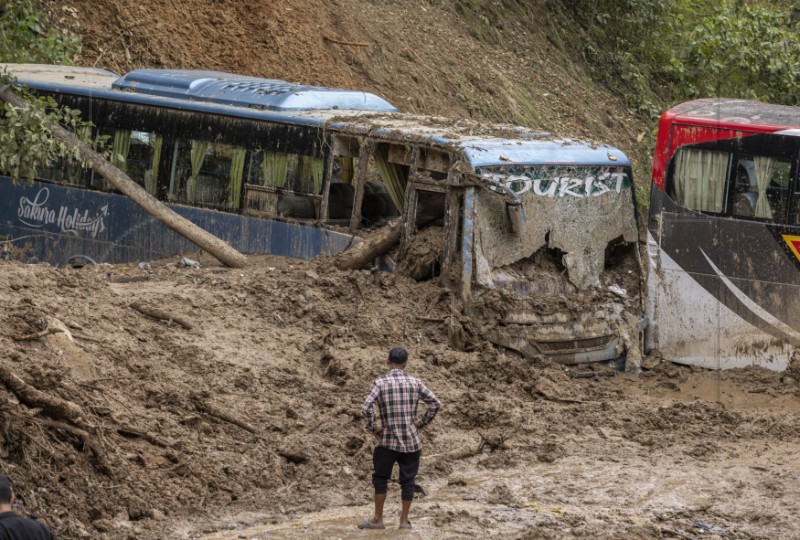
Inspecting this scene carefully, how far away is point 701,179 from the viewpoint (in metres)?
13.0

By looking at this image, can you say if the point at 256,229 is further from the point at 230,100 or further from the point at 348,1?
the point at 348,1

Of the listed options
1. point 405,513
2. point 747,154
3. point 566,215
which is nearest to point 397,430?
point 405,513

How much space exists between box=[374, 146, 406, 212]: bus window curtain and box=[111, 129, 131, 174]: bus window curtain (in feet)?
12.0

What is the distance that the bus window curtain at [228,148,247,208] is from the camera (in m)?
14.2

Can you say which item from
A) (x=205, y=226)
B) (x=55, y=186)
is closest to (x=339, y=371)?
(x=205, y=226)

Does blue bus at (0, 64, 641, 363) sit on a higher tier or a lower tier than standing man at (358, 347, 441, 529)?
higher

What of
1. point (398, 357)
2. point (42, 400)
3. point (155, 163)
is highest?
point (155, 163)

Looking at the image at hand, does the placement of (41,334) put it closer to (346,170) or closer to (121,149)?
(346,170)

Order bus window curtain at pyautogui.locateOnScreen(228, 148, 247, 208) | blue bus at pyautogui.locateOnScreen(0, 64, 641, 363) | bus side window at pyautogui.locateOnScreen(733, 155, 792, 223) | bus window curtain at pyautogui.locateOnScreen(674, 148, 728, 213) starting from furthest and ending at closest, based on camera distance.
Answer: bus window curtain at pyautogui.locateOnScreen(228, 148, 247, 208)
bus window curtain at pyautogui.locateOnScreen(674, 148, 728, 213)
bus side window at pyautogui.locateOnScreen(733, 155, 792, 223)
blue bus at pyautogui.locateOnScreen(0, 64, 641, 363)

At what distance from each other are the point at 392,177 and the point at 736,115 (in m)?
3.75

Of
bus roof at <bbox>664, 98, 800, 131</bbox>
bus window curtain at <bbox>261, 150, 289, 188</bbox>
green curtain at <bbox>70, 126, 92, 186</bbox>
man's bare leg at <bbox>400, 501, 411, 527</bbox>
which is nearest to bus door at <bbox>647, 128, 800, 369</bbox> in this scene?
bus roof at <bbox>664, 98, 800, 131</bbox>

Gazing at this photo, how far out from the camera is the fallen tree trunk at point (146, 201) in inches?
536

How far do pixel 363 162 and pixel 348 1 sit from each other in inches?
437

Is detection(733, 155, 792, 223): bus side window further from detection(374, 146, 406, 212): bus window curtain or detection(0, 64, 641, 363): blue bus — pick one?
detection(374, 146, 406, 212): bus window curtain
